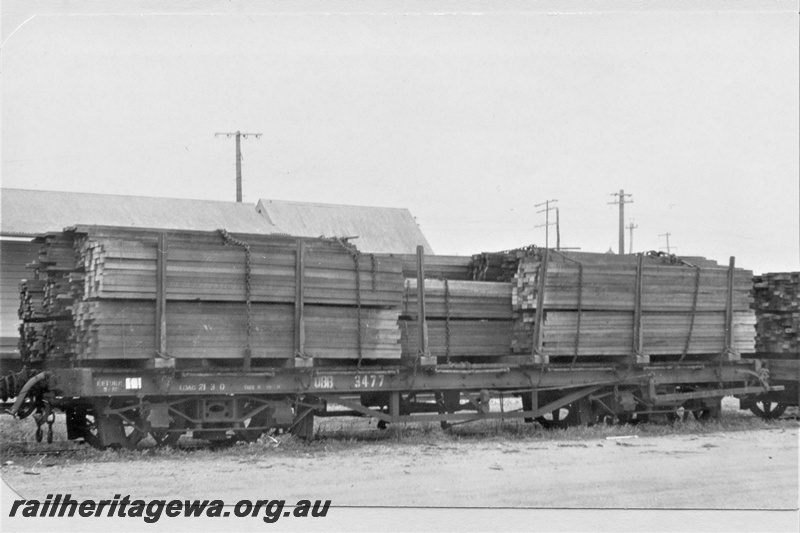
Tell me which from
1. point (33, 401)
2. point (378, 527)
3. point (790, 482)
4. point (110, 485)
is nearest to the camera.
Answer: point (378, 527)

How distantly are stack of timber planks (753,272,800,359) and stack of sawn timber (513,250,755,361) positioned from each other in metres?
0.95

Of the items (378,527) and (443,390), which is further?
(443,390)

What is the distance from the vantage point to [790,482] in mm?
10867

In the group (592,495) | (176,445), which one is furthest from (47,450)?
(592,495)

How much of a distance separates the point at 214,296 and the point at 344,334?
6.24 feet

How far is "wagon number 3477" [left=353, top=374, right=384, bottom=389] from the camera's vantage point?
514 inches

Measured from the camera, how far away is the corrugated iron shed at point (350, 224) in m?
28.3

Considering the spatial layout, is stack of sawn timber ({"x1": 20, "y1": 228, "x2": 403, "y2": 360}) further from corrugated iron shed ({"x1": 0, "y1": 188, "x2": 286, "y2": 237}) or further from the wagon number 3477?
corrugated iron shed ({"x1": 0, "y1": 188, "x2": 286, "y2": 237})

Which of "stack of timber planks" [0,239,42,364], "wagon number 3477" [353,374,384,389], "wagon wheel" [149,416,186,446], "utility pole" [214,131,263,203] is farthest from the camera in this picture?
"utility pole" [214,131,263,203]

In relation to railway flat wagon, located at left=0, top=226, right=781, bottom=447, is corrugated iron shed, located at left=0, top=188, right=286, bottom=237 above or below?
above

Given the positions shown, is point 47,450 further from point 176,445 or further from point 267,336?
point 267,336

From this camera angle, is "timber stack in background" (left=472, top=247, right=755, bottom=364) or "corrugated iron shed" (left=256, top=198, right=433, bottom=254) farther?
"corrugated iron shed" (left=256, top=198, right=433, bottom=254)

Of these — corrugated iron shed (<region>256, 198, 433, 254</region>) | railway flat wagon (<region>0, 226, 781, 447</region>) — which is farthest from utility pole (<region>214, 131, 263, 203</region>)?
railway flat wagon (<region>0, 226, 781, 447</region>)

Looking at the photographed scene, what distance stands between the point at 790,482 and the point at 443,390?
499 cm
